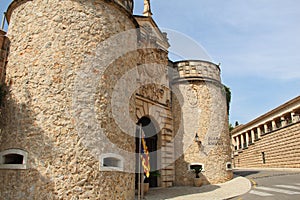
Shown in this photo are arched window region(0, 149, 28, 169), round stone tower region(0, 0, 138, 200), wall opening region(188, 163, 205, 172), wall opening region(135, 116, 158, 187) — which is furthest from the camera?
wall opening region(188, 163, 205, 172)

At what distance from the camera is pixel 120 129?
8.09 metres

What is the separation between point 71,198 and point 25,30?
5.21 meters

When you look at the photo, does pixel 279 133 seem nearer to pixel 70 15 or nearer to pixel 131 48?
pixel 131 48

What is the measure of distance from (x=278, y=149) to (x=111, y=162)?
21377mm

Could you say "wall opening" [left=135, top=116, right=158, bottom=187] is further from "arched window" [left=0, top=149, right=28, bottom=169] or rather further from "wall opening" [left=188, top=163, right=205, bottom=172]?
"arched window" [left=0, top=149, right=28, bottom=169]

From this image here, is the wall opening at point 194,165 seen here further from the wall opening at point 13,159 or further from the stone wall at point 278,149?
the stone wall at point 278,149

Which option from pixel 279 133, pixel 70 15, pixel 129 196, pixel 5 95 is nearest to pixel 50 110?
pixel 5 95

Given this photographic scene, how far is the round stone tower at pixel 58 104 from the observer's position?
686cm

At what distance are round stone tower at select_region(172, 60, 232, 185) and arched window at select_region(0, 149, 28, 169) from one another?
8319mm

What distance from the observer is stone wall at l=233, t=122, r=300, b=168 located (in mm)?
21786

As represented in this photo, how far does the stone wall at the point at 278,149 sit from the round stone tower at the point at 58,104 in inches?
735

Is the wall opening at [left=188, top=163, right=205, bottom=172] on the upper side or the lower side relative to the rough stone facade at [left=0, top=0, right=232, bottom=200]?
lower

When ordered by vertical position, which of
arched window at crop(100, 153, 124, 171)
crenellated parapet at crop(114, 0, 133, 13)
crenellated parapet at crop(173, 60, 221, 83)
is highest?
crenellated parapet at crop(114, 0, 133, 13)

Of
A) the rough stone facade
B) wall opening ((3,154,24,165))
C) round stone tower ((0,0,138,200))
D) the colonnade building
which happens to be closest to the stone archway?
the rough stone facade
